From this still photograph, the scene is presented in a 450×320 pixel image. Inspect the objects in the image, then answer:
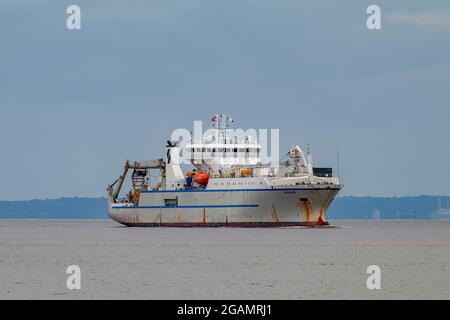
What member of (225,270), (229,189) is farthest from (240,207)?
(225,270)

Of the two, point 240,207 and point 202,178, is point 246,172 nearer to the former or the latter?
point 240,207

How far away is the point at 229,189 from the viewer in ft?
338

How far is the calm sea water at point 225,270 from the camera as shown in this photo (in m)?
46.6

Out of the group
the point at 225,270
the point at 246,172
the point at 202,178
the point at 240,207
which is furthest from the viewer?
the point at 202,178

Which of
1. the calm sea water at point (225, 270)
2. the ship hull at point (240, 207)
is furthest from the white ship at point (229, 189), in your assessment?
the calm sea water at point (225, 270)

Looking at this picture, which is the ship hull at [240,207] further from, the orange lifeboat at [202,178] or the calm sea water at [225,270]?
the calm sea water at [225,270]

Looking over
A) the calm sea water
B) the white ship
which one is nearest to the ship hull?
the white ship

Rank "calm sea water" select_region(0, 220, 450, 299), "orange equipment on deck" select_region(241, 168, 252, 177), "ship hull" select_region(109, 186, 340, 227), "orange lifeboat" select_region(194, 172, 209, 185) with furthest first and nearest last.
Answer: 1. "orange lifeboat" select_region(194, 172, 209, 185)
2. "orange equipment on deck" select_region(241, 168, 252, 177)
3. "ship hull" select_region(109, 186, 340, 227)
4. "calm sea water" select_region(0, 220, 450, 299)

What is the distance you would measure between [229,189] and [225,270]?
44952mm

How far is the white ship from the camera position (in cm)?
9988

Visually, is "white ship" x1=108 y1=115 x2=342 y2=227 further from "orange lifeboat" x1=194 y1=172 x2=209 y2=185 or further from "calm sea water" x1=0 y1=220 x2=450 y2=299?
"calm sea water" x1=0 y1=220 x2=450 y2=299
